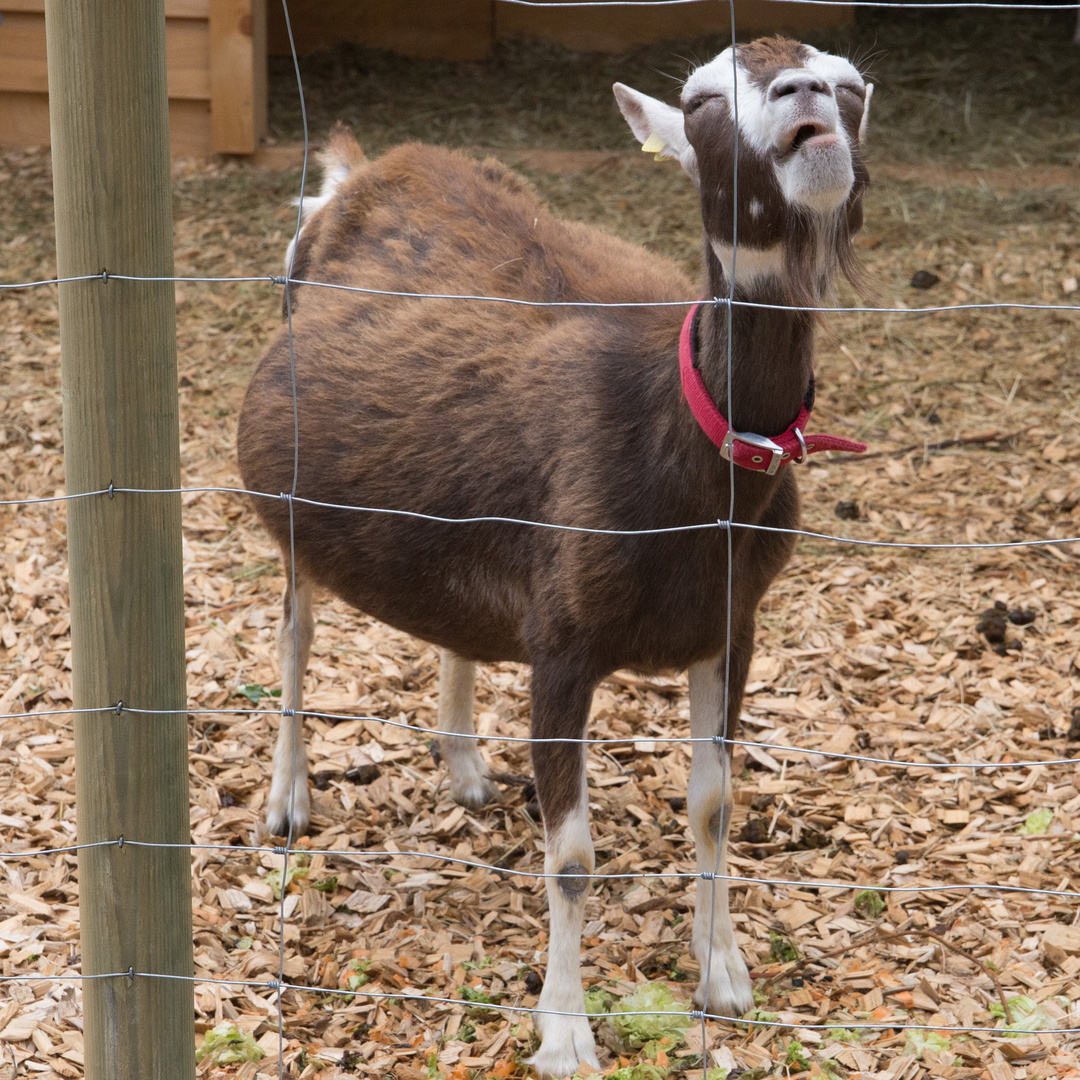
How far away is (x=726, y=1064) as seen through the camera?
2.70 meters

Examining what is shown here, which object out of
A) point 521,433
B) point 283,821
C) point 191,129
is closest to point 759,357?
point 521,433

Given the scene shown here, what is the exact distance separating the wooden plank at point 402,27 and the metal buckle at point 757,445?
24.8 ft

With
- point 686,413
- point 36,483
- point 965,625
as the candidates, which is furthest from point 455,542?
point 36,483

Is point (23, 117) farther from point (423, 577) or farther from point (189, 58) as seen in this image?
point (423, 577)

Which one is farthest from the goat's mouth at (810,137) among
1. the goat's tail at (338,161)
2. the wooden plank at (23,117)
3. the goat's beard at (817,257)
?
the wooden plank at (23,117)

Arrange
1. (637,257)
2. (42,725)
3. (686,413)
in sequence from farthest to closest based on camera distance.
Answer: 1. (42,725)
2. (637,257)
3. (686,413)

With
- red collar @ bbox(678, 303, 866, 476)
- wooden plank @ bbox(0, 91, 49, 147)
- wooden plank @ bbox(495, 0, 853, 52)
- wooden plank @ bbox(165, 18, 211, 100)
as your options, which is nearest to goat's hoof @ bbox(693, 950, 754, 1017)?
red collar @ bbox(678, 303, 866, 476)

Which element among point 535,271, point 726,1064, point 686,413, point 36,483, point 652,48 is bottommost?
point 726,1064

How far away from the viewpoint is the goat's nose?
218 centimetres

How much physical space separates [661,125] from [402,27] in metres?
7.35

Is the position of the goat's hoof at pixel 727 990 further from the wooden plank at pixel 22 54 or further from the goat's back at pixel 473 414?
the wooden plank at pixel 22 54

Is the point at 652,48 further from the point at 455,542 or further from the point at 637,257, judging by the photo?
the point at 455,542

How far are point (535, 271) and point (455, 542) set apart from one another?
74cm

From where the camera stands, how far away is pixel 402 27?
9203 mm
